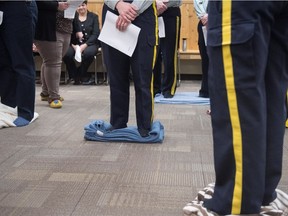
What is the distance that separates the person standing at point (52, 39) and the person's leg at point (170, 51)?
3.74ft

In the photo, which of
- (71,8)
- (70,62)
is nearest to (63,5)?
(71,8)

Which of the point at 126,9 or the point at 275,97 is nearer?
the point at 275,97

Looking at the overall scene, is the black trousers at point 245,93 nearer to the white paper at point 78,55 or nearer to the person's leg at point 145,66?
the person's leg at point 145,66

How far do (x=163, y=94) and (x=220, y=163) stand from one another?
351 centimetres

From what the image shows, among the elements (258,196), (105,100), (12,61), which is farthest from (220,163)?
(105,100)

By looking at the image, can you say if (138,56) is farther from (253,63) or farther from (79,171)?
(253,63)

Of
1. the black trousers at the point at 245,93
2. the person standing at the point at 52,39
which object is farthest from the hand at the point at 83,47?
the black trousers at the point at 245,93

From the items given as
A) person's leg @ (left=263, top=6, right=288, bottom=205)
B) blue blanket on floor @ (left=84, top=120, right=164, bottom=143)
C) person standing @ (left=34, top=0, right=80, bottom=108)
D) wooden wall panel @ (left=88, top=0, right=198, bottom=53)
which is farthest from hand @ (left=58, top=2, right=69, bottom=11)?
wooden wall panel @ (left=88, top=0, right=198, bottom=53)

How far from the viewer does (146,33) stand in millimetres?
2518

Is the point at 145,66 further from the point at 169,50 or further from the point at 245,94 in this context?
the point at 169,50

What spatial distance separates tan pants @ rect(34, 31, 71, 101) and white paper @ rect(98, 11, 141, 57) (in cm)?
135

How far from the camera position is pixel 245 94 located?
123 centimetres

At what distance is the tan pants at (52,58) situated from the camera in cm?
375

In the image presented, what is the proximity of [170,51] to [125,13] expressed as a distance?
2.28 m
